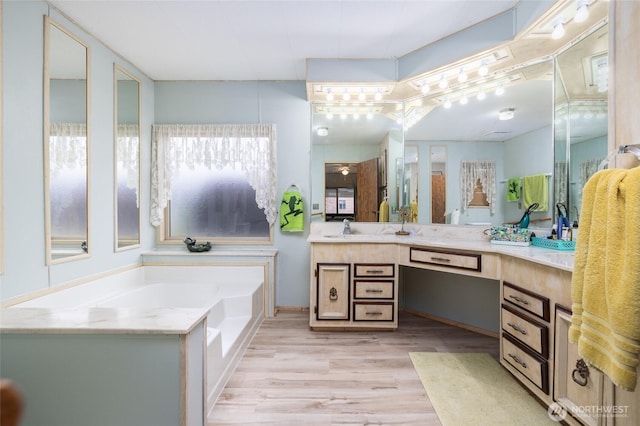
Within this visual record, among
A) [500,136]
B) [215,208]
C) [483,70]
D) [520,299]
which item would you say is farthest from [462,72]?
[215,208]

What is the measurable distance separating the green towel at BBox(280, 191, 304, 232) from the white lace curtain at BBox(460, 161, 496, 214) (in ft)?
5.30

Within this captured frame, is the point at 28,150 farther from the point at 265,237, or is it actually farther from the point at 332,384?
the point at 332,384

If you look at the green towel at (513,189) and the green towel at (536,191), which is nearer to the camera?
the green towel at (536,191)

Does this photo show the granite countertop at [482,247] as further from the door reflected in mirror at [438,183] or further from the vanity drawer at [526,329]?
the vanity drawer at [526,329]

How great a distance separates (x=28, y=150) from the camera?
179 cm

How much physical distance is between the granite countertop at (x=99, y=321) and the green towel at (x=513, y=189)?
8.26ft

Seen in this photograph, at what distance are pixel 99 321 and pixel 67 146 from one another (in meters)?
1.63

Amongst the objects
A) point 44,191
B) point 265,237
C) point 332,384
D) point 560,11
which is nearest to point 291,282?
point 265,237

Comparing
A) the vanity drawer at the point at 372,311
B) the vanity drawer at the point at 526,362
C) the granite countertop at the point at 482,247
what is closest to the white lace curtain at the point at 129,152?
the granite countertop at the point at 482,247

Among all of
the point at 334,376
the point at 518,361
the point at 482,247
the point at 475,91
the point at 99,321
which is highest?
the point at 475,91

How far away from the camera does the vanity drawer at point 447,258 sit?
6.96 ft

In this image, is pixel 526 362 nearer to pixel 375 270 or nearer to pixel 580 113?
pixel 375 270

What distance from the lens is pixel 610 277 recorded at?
781 millimetres

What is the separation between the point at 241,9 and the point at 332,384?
2666 mm
